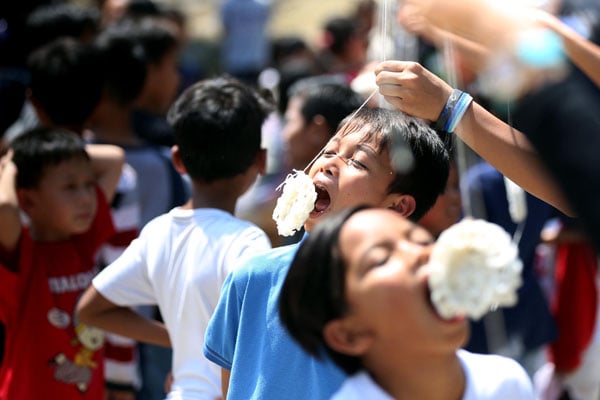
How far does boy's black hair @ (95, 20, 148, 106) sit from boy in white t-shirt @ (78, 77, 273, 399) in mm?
1332

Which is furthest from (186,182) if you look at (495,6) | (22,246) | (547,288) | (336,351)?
(495,6)

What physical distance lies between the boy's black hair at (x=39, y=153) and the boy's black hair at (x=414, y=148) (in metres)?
1.26

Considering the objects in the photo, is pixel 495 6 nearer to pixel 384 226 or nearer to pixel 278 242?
pixel 384 226

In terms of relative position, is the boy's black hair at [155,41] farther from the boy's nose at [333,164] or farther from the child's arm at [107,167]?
the boy's nose at [333,164]

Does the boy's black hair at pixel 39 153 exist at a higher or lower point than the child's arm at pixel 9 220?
higher

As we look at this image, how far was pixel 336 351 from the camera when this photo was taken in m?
1.99

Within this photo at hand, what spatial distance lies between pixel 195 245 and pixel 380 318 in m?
1.17

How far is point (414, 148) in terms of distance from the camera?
257 centimetres

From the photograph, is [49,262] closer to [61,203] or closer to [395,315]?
[61,203]

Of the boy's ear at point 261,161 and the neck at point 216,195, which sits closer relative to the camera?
the neck at point 216,195

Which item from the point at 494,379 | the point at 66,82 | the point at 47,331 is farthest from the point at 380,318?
the point at 66,82

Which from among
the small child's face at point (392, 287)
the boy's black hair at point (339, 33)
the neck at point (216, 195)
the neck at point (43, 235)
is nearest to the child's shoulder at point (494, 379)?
the small child's face at point (392, 287)

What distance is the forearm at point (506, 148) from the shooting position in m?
2.38

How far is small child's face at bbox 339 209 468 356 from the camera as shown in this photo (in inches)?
71.2
